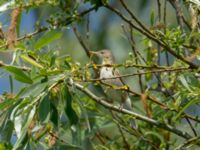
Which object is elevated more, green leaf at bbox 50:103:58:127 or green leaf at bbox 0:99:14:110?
green leaf at bbox 0:99:14:110

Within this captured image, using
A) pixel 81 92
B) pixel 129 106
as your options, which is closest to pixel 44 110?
pixel 81 92

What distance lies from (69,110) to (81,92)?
38cm

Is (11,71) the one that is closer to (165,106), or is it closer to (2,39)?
(2,39)

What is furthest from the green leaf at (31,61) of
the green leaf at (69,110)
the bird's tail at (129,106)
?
the bird's tail at (129,106)

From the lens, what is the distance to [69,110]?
7.03 ft

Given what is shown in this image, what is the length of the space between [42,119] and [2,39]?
43 cm

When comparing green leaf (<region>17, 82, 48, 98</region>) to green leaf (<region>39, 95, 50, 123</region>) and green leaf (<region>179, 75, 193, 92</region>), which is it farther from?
green leaf (<region>179, 75, 193, 92</region>)

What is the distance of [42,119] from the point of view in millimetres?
2045

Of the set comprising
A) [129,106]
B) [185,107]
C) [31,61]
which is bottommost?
[129,106]

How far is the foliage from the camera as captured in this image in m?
2.08

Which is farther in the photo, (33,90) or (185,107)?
(185,107)

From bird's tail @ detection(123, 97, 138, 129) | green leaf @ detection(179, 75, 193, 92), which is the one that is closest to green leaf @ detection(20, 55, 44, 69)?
green leaf @ detection(179, 75, 193, 92)

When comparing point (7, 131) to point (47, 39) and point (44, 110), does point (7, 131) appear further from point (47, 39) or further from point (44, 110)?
point (47, 39)

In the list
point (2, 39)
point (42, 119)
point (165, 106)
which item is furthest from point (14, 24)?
point (165, 106)
